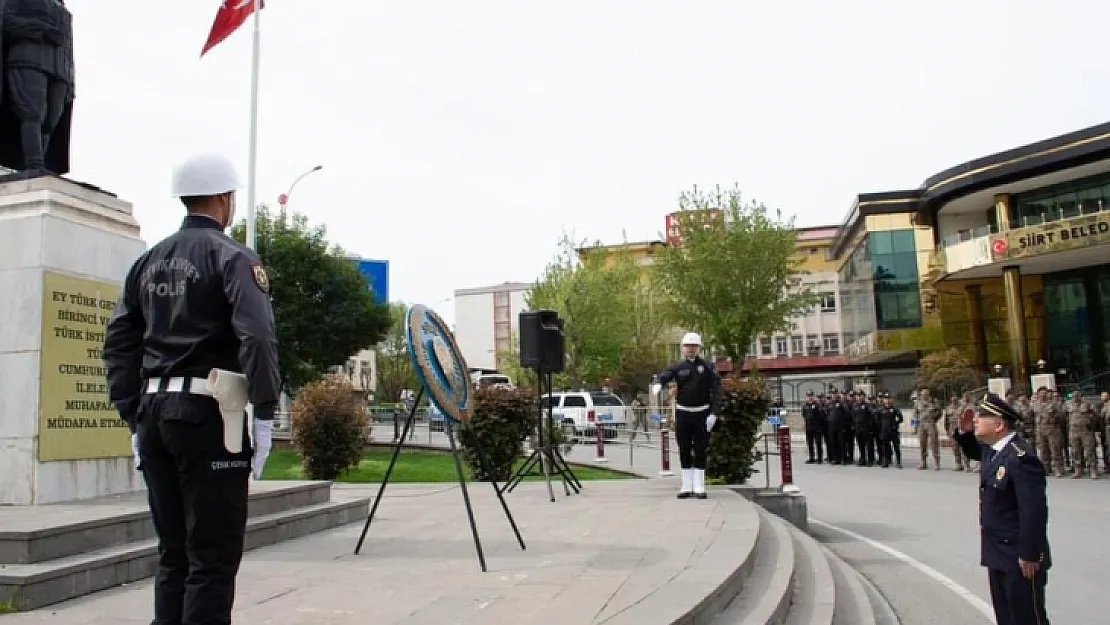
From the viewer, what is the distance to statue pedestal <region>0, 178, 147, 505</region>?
21.2 ft

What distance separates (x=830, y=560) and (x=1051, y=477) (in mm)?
12914

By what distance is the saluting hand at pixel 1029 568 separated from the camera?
445 centimetres

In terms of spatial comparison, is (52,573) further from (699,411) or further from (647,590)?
(699,411)

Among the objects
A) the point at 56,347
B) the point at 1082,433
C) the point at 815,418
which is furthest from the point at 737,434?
the point at 815,418

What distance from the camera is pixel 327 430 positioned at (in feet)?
51.3

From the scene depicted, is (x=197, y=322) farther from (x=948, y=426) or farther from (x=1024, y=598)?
(x=948, y=426)

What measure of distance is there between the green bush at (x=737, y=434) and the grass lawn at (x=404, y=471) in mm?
2839

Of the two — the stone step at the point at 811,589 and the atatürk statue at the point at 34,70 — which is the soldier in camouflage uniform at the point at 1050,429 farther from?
the atatürk statue at the point at 34,70

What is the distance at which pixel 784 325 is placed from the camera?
137ft

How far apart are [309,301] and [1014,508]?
27196 mm

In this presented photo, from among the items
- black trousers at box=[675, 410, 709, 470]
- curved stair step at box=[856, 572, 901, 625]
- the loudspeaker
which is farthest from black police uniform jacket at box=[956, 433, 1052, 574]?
the loudspeaker

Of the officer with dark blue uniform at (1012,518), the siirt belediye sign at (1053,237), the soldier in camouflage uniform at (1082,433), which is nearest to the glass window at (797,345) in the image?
the siirt belediye sign at (1053,237)

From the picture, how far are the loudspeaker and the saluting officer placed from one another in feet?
25.5

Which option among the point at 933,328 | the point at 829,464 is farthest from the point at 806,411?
the point at 933,328
